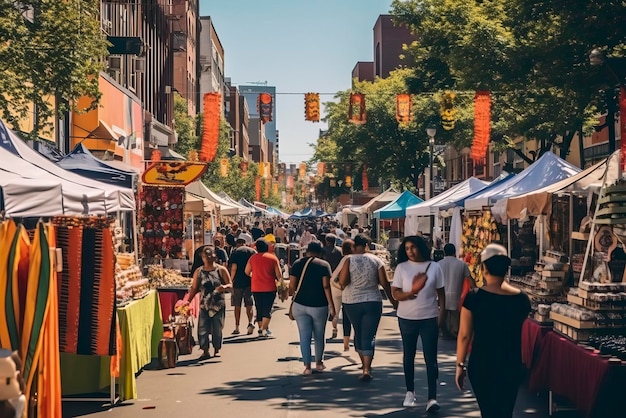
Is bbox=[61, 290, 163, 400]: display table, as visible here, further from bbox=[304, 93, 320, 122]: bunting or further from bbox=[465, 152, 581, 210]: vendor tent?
bbox=[304, 93, 320, 122]: bunting

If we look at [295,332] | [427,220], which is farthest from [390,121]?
[295,332]

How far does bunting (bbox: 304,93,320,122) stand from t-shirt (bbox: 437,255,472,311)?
17572 mm

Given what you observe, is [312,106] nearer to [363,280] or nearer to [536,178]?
[536,178]

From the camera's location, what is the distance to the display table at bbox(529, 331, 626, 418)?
833 centimetres

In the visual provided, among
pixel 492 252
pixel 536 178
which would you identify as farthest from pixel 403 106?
pixel 492 252

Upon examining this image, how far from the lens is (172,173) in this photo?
19.5 m

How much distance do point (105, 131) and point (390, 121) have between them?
27641 millimetres

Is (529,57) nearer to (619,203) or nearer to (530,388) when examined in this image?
(619,203)

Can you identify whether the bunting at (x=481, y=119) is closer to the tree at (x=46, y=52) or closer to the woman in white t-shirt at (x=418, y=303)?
the tree at (x=46, y=52)

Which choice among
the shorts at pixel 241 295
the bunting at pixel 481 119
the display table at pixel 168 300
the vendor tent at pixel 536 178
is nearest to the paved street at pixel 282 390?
the display table at pixel 168 300

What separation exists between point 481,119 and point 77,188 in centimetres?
1852

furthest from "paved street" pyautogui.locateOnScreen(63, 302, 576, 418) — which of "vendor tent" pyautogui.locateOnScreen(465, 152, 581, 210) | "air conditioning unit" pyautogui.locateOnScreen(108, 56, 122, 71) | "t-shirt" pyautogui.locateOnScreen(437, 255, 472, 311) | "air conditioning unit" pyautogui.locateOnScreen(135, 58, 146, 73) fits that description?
"air conditioning unit" pyautogui.locateOnScreen(135, 58, 146, 73)

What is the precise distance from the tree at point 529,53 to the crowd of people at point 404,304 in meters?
6.12

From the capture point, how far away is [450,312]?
16016mm
